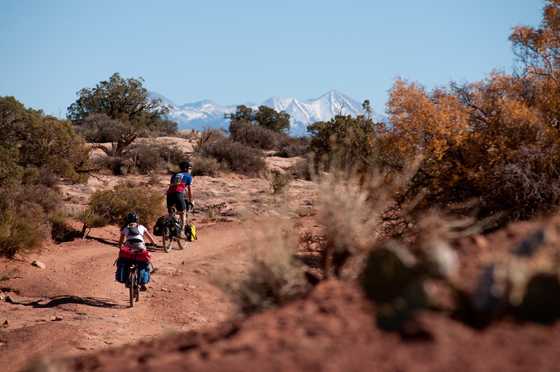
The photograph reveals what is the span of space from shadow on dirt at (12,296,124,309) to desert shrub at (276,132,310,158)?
2094 centimetres

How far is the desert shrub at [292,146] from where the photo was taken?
3079 centimetres

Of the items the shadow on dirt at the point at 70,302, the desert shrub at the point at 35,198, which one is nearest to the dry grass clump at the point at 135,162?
the desert shrub at the point at 35,198

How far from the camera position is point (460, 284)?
2320 mm

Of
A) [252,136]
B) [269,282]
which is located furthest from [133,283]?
[252,136]

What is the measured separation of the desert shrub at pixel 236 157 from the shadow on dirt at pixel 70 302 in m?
16.3

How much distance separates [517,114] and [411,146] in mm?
1766

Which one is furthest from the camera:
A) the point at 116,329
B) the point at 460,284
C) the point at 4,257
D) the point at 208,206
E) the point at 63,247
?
the point at 208,206

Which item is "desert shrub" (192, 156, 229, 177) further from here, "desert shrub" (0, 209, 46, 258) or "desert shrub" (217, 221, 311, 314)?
"desert shrub" (217, 221, 311, 314)

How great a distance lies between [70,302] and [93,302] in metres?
0.36

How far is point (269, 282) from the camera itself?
336 centimetres

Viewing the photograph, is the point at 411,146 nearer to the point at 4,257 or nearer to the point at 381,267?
the point at 381,267

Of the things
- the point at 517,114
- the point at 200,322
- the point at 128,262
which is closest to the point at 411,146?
the point at 517,114

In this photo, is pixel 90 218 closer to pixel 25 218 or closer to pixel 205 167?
pixel 25 218

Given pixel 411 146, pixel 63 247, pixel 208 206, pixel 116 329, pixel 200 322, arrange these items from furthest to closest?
pixel 208 206, pixel 63 247, pixel 411 146, pixel 200 322, pixel 116 329
